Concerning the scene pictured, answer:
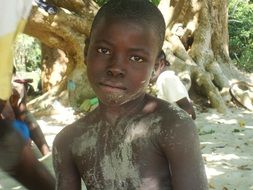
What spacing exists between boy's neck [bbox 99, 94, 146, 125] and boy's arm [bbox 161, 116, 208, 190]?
18 centimetres

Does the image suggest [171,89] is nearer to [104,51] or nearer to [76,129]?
[76,129]

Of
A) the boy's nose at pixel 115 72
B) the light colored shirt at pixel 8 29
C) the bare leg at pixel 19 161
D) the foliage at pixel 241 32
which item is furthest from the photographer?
the foliage at pixel 241 32

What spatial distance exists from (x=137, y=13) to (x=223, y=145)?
4120 mm

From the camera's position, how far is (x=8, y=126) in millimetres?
1271

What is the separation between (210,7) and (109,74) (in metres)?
7.45

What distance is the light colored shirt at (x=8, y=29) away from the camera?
0.91 m

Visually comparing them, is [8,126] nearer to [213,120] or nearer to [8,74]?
[8,74]

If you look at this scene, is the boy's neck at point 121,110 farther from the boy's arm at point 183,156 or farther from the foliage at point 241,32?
the foliage at point 241,32

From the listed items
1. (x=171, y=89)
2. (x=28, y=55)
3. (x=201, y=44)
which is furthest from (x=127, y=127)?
(x=28, y=55)

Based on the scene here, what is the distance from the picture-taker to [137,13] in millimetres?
1445


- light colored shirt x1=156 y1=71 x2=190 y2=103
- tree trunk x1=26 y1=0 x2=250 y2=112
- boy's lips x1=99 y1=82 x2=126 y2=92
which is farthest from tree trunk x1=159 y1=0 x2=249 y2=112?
boy's lips x1=99 y1=82 x2=126 y2=92

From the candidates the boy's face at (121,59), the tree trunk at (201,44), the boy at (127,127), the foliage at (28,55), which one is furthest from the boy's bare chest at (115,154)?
the foliage at (28,55)

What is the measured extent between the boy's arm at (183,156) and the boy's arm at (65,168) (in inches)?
14.5

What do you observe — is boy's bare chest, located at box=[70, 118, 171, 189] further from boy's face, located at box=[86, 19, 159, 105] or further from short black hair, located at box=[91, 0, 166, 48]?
short black hair, located at box=[91, 0, 166, 48]
